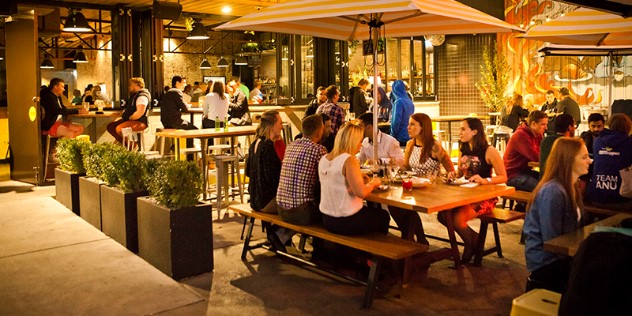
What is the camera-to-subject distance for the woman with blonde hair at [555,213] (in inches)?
144

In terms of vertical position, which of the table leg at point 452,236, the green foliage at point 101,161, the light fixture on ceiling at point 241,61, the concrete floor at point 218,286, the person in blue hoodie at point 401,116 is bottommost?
the concrete floor at point 218,286

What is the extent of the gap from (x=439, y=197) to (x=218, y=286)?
187 centimetres

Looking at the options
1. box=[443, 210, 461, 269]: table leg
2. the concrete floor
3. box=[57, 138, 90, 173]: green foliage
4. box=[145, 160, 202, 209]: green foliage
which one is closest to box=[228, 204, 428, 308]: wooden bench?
the concrete floor

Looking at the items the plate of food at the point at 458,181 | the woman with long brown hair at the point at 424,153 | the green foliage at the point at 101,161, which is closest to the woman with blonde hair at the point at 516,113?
the woman with long brown hair at the point at 424,153

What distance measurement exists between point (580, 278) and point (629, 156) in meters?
3.27

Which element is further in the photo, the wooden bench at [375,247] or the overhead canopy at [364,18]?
the overhead canopy at [364,18]

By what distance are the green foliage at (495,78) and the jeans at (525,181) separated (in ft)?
31.2

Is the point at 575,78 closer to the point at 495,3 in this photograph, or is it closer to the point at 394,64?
the point at 495,3

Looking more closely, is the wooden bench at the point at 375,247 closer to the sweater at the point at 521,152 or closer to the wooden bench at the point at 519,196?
the wooden bench at the point at 519,196

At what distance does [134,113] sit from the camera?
403 inches

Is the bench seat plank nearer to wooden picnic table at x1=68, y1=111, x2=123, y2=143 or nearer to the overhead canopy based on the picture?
the overhead canopy

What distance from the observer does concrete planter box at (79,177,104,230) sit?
22.5 feet

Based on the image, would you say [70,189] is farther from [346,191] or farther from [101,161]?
[346,191]

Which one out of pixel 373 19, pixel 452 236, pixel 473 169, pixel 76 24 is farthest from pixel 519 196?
pixel 76 24
